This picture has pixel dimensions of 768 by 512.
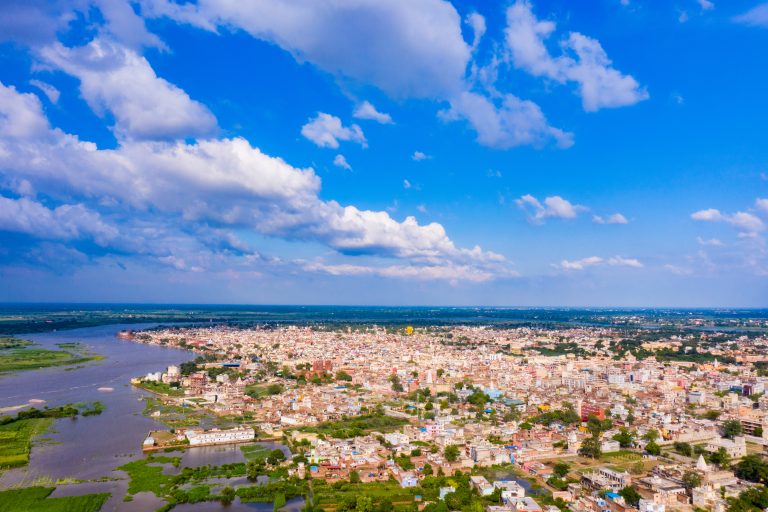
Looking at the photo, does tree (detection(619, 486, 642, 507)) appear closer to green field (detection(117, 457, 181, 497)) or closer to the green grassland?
green field (detection(117, 457, 181, 497))

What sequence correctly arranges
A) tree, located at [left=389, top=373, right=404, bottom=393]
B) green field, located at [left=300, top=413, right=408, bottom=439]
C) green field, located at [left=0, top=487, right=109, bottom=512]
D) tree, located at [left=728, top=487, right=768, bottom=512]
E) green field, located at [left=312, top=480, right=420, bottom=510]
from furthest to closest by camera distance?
1. tree, located at [left=389, top=373, right=404, bottom=393]
2. green field, located at [left=300, top=413, right=408, bottom=439]
3. green field, located at [left=312, top=480, right=420, bottom=510]
4. green field, located at [left=0, top=487, right=109, bottom=512]
5. tree, located at [left=728, top=487, right=768, bottom=512]

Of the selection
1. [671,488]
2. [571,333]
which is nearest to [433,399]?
[671,488]

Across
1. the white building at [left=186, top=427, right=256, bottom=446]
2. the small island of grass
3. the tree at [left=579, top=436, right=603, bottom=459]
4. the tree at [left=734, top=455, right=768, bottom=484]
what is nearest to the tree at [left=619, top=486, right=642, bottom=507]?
the tree at [left=579, top=436, right=603, bottom=459]

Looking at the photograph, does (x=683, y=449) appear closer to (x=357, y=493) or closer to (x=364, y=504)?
(x=357, y=493)

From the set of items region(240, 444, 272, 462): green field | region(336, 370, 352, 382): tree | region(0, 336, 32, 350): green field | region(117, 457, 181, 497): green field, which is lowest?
region(240, 444, 272, 462): green field

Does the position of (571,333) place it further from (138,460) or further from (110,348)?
(138,460)

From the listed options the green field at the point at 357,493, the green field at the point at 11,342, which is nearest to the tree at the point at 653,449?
the green field at the point at 357,493

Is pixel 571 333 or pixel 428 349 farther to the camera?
pixel 571 333
